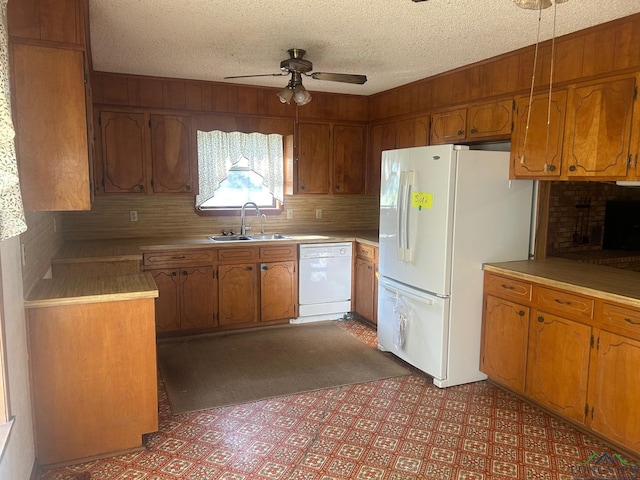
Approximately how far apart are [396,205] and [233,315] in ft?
6.41

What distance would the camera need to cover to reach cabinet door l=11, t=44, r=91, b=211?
2209 millimetres

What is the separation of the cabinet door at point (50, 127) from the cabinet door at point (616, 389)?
292 centimetres

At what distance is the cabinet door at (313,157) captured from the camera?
5.02 meters

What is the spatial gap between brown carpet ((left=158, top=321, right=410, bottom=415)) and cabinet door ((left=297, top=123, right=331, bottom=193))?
1587 millimetres

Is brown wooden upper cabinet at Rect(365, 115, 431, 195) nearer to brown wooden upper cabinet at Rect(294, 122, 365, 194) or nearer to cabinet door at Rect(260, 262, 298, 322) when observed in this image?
brown wooden upper cabinet at Rect(294, 122, 365, 194)

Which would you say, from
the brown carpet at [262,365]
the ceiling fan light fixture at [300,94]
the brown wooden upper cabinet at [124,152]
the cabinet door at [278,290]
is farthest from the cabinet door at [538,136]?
the brown wooden upper cabinet at [124,152]

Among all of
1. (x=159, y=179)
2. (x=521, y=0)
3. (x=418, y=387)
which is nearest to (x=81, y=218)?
(x=159, y=179)

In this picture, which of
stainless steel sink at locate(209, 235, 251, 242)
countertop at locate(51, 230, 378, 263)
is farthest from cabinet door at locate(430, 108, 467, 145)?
stainless steel sink at locate(209, 235, 251, 242)

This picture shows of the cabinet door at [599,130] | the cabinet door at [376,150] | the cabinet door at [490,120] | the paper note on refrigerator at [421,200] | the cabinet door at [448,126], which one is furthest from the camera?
the cabinet door at [376,150]

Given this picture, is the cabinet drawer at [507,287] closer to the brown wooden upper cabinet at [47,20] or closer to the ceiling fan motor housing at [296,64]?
the ceiling fan motor housing at [296,64]

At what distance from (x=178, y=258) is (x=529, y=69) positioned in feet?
10.6

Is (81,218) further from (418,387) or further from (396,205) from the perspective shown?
(418,387)

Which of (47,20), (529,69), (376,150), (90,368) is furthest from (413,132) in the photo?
(90,368)

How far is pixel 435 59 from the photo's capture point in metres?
3.62
